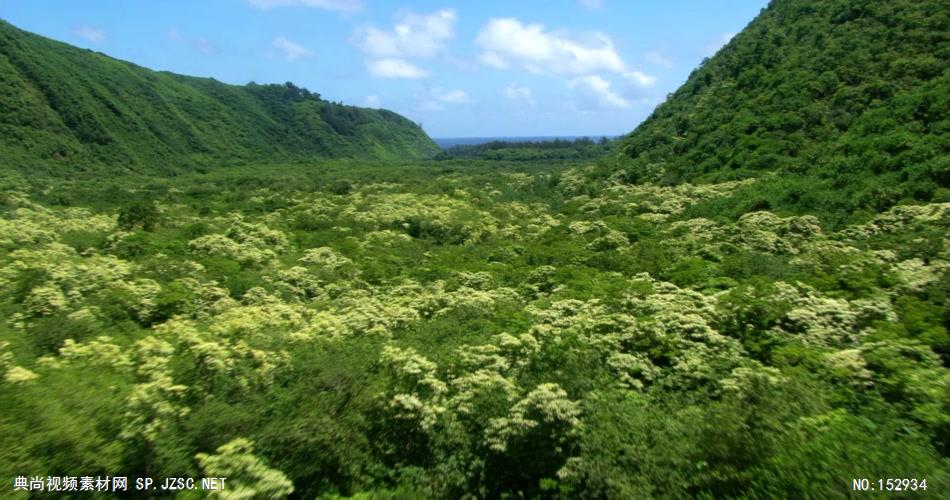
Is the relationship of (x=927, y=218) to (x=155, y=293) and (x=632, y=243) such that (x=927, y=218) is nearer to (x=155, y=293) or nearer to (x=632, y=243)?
(x=632, y=243)

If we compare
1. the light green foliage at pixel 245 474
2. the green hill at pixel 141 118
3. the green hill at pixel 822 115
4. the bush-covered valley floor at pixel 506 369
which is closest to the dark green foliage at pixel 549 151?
the green hill at pixel 141 118

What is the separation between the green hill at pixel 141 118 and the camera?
252ft

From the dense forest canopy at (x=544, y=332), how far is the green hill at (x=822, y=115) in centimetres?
19

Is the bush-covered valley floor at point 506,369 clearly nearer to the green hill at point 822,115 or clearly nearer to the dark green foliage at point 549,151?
the green hill at point 822,115

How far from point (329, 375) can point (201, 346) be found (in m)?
2.51

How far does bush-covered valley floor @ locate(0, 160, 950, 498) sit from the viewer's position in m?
8.07

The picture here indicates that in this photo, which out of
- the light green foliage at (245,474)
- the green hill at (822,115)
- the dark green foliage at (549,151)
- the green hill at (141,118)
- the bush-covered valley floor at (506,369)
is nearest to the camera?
the light green foliage at (245,474)

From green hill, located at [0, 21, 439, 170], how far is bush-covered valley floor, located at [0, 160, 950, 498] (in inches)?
2765

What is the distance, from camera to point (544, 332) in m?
12.7

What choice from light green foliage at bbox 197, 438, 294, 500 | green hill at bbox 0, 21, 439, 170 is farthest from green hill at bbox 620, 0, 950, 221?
green hill at bbox 0, 21, 439, 170

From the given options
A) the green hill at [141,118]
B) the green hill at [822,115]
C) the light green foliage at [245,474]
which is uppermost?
the green hill at [141,118]

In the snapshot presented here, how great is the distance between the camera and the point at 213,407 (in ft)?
30.9

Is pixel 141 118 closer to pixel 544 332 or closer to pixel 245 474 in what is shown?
pixel 544 332

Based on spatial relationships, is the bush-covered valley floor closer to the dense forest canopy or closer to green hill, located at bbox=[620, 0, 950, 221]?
the dense forest canopy
